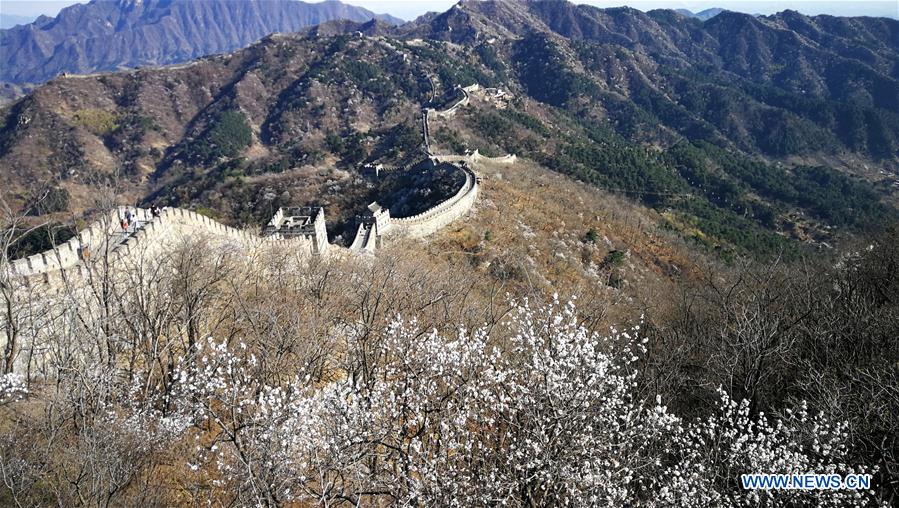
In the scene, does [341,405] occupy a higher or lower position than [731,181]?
higher

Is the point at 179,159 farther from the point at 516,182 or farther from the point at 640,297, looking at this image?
the point at 640,297

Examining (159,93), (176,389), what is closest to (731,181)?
(176,389)

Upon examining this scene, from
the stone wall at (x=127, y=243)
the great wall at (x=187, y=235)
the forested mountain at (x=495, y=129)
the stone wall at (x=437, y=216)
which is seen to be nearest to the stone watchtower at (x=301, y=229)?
the great wall at (x=187, y=235)

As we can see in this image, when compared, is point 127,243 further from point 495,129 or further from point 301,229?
point 495,129

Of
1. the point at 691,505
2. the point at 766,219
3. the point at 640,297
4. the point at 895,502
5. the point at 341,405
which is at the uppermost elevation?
the point at 341,405

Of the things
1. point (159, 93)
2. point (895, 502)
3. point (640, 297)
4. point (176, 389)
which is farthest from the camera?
point (159, 93)

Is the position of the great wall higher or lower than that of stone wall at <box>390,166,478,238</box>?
higher

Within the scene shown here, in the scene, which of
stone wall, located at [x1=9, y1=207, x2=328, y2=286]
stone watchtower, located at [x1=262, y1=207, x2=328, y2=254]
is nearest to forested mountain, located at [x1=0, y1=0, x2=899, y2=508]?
stone wall, located at [x1=9, y1=207, x2=328, y2=286]

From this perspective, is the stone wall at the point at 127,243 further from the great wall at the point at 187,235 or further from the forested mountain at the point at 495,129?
the forested mountain at the point at 495,129

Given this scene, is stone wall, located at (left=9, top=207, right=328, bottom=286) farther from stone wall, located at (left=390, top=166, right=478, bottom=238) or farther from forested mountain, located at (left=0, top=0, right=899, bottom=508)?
stone wall, located at (left=390, top=166, right=478, bottom=238)
